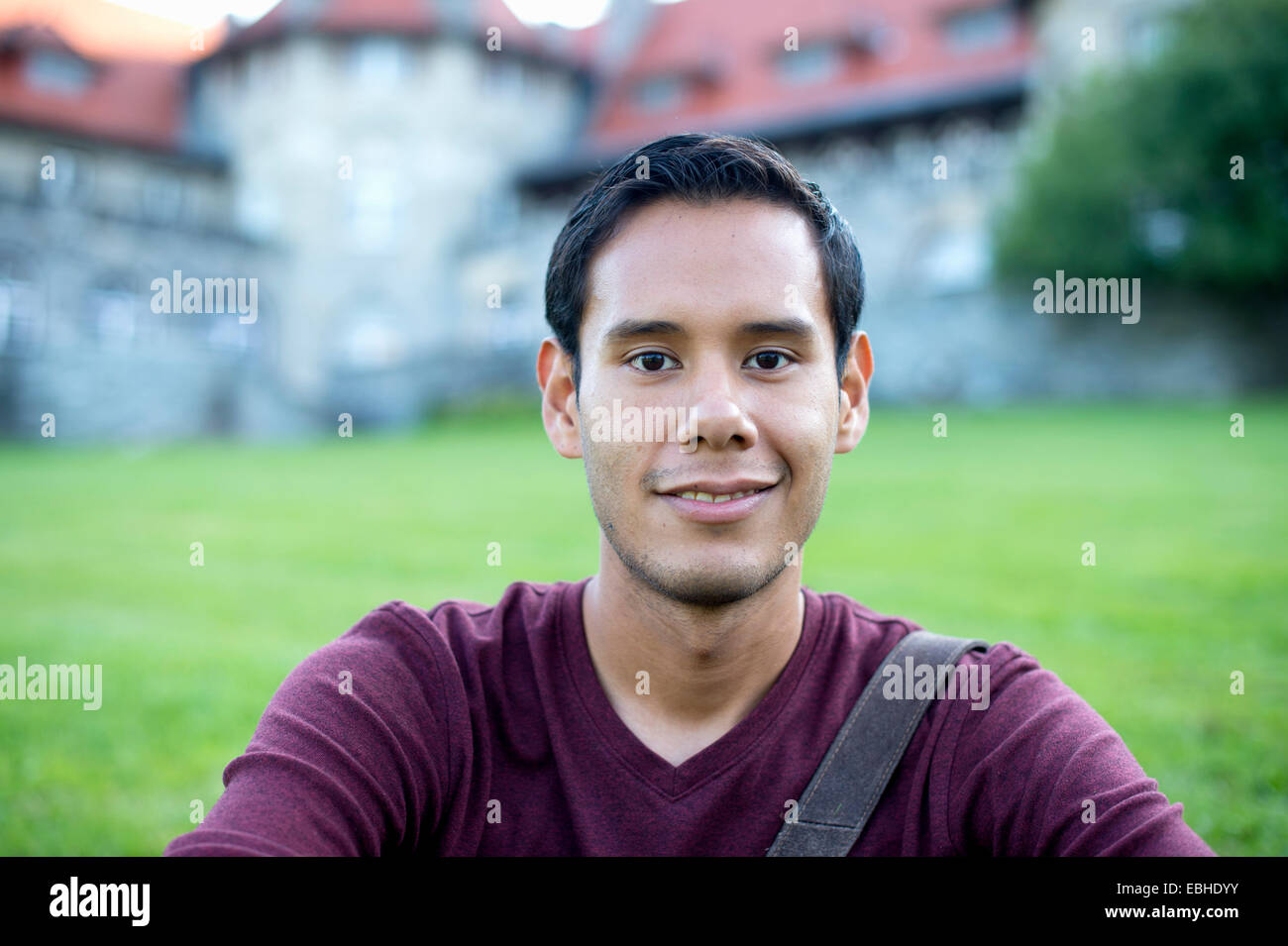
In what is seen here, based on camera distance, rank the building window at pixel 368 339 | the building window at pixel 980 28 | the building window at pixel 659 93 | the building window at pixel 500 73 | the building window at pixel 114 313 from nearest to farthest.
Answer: the building window at pixel 114 313 < the building window at pixel 980 28 < the building window at pixel 659 93 < the building window at pixel 500 73 < the building window at pixel 368 339

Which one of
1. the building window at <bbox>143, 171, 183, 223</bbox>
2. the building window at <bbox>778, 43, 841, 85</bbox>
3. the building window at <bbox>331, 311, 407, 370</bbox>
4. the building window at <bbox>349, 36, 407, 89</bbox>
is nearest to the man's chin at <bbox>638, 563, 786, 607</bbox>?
the building window at <bbox>778, 43, 841, 85</bbox>

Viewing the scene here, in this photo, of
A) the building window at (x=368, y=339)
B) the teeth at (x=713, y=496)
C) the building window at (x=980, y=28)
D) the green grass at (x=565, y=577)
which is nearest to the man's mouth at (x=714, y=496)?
the teeth at (x=713, y=496)

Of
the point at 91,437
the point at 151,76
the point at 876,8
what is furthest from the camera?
→ the point at 151,76

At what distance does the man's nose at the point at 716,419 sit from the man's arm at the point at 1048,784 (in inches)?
27.4

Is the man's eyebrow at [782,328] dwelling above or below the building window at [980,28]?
below

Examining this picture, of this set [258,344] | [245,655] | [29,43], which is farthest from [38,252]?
[245,655]

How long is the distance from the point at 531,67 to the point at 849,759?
120 feet

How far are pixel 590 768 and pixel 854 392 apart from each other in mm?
1106

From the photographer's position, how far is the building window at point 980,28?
28469mm

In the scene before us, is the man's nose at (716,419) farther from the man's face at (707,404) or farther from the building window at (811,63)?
the building window at (811,63)

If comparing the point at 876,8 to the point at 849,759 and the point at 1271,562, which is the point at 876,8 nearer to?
the point at 1271,562

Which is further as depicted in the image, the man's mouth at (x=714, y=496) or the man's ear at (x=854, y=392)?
the man's ear at (x=854, y=392)

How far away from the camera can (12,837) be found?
375 centimetres

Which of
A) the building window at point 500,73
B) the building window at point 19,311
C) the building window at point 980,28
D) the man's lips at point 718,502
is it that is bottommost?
the man's lips at point 718,502
